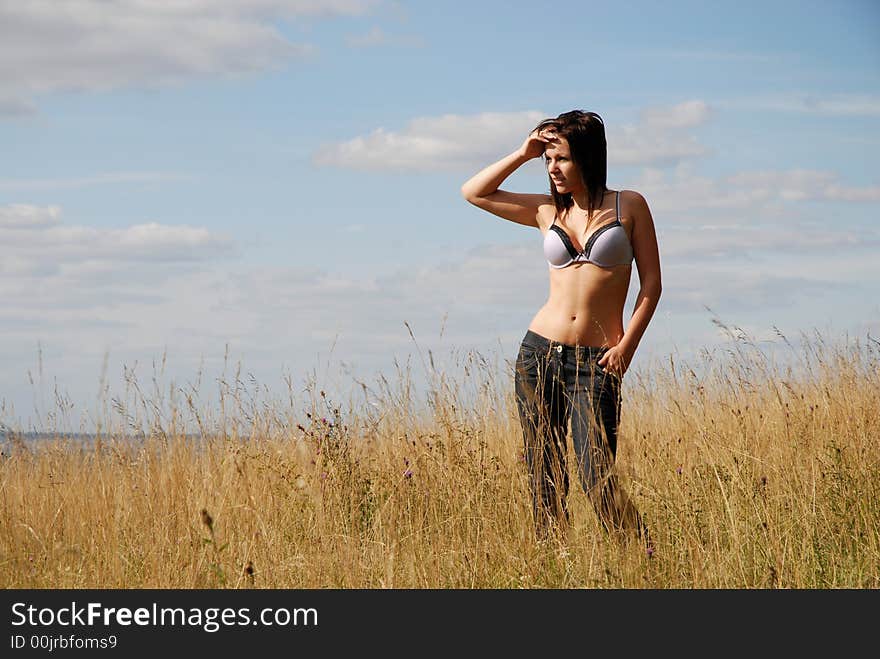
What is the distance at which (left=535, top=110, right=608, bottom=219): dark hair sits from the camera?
A: 391 centimetres

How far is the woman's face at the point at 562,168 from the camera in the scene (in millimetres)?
3914

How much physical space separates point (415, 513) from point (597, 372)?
1511mm

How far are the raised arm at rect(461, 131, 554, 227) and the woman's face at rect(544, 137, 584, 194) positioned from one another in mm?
129

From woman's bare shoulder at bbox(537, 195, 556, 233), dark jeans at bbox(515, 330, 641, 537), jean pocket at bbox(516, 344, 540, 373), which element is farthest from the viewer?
woman's bare shoulder at bbox(537, 195, 556, 233)

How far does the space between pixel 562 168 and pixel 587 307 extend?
0.63 metres

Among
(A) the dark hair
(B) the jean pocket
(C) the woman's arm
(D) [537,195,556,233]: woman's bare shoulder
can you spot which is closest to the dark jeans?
(B) the jean pocket

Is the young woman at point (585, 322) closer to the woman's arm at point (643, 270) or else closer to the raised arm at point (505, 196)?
the woman's arm at point (643, 270)

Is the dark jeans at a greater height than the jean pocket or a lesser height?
lesser

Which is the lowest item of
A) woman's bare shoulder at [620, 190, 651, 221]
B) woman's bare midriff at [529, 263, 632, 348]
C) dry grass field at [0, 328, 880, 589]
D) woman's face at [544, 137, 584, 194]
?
dry grass field at [0, 328, 880, 589]

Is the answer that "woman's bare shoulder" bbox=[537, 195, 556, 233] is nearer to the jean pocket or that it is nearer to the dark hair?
the dark hair

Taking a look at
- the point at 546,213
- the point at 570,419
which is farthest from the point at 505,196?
the point at 570,419

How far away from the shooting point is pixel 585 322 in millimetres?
3828

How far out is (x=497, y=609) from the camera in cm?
315

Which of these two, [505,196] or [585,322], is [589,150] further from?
[585,322]
